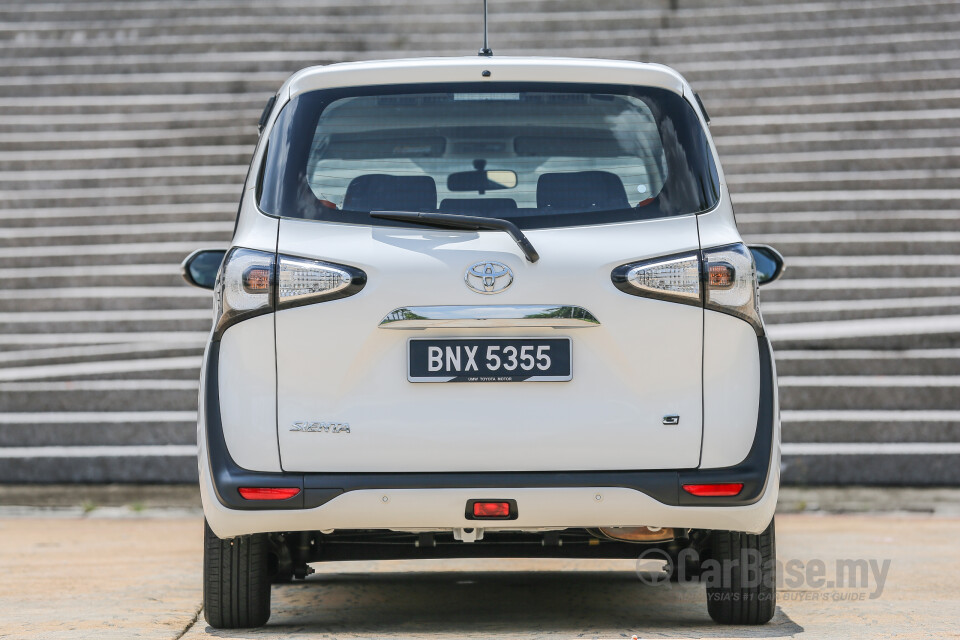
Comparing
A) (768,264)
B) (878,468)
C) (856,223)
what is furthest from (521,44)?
(768,264)

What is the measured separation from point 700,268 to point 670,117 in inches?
19.2

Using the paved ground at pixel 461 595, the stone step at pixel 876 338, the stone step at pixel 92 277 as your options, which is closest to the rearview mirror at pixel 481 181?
the paved ground at pixel 461 595

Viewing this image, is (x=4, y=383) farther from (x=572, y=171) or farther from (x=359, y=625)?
(x=572, y=171)

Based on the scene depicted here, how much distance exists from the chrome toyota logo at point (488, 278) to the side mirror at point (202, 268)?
4.09 ft

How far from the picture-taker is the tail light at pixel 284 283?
4.01 meters

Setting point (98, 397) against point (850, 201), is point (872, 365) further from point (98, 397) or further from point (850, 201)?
point (98, 397)

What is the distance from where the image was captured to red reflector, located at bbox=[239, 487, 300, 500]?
3.99 meters

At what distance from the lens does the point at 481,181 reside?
4.18m

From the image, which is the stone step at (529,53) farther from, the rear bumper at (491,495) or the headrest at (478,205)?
the rear bumper at (491,495)

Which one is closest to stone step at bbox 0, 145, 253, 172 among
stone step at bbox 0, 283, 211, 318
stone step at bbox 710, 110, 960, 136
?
stone step at bbox 0, 283, 211, 318

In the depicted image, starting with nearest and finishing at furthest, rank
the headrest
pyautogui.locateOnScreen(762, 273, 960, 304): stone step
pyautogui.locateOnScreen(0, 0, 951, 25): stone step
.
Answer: the headrest < pyautogui.locateOnScreen(762, 273, 960, 304): stone step < pyautogui.locateOnScreen(0, 0, 951, 25): stone step

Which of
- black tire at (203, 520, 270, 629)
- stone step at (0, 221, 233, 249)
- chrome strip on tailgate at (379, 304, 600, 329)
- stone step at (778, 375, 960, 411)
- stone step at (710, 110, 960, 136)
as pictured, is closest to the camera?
chrome strip on tailgate at (379, 304, 600, 329)

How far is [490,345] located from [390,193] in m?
0.54

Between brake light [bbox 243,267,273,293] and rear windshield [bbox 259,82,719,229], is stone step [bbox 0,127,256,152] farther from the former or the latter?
brake light [bbox 243,267,273,293]
